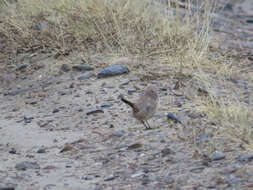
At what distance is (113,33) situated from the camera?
6918 millimetres

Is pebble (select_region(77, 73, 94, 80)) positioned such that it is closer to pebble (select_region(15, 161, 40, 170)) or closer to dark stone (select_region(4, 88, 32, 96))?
dark stone (select_region(4, 88, 32, 96))

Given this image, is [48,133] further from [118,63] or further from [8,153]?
[118,63]

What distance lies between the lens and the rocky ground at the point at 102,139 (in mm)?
3521

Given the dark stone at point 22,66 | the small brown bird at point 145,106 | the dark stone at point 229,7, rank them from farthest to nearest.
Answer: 1. the dark stone at point 229,7
2. the dark stone at point 22,66
3. the small brown bird at point 145,106

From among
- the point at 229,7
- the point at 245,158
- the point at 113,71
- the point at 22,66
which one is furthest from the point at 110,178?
the point at 229,7

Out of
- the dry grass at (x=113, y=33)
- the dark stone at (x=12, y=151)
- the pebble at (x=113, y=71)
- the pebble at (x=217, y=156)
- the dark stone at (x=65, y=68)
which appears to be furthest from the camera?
the dark stone at (x=65, y=68)

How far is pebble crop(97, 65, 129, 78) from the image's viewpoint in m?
5.91

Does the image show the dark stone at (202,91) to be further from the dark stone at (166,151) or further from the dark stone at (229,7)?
the dark stone at (229,7)

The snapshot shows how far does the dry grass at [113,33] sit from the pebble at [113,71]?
1.29ft

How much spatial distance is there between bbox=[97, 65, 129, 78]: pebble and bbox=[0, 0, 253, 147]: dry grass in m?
0.39

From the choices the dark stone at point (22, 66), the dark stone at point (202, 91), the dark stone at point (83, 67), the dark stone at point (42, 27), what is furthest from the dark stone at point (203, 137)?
the dark stone at point (42, 27)

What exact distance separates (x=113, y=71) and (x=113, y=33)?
113 centimetres

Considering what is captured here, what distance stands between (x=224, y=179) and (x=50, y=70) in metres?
3.65

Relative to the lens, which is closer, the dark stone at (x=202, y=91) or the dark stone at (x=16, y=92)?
the dark stone at (x=202, y=91)
